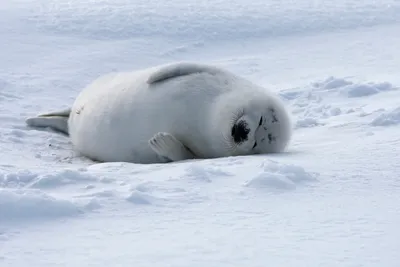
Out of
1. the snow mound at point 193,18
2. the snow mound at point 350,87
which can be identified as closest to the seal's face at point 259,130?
the snow mound at point 350,87

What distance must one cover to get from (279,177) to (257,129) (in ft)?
4.02

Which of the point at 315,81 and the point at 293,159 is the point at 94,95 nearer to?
the point at 293,159

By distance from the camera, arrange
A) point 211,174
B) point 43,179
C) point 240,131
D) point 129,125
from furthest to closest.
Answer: point 129,125, point 240,131, point 211,174, point 43,179

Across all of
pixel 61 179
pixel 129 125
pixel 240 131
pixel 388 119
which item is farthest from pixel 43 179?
pixel 388 119

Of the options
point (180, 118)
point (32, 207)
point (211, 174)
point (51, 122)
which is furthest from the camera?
point (51, 122)

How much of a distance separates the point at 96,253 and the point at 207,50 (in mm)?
7062

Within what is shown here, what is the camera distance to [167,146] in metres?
4.54

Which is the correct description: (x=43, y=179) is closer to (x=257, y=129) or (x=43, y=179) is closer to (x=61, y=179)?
(x=61, y=179)

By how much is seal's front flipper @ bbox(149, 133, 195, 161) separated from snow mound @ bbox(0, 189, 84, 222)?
1.70 metres

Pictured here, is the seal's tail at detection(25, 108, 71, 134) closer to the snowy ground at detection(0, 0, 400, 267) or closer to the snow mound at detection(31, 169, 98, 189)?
the snowy ground at detection(0, 0, 400, 267)

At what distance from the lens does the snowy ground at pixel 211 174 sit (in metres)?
2.47

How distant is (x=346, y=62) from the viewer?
8523 millimetres

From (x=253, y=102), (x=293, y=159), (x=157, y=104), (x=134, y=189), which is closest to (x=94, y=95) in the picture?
(x=157, y=104)

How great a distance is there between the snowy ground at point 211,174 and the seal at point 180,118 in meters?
0.20
